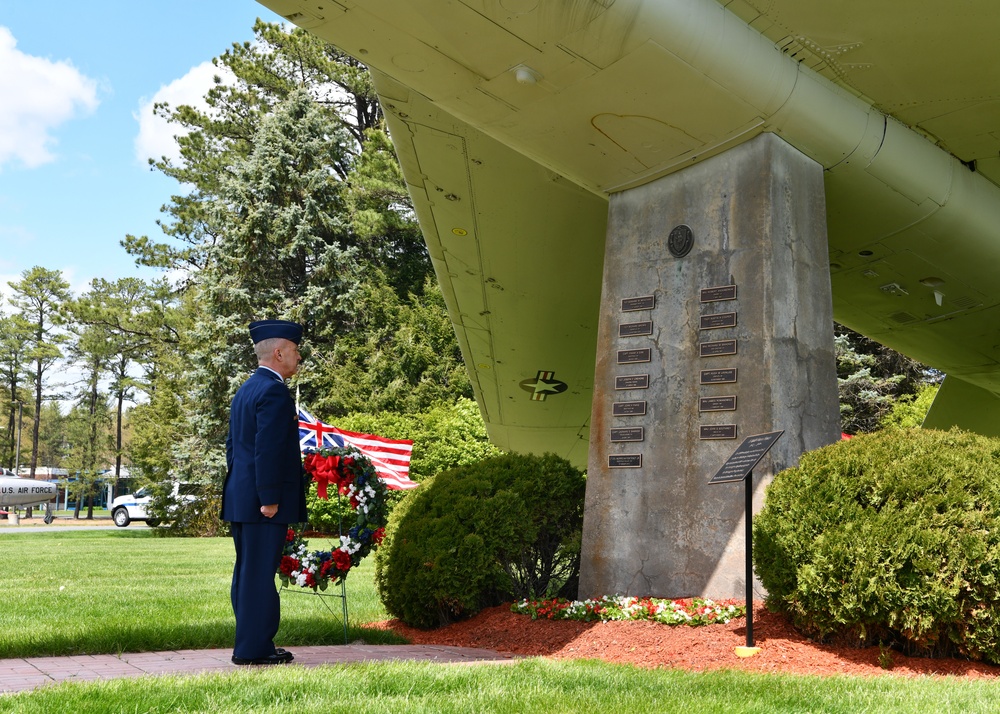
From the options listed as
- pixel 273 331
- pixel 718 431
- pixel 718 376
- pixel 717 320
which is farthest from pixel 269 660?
pixel 717 320

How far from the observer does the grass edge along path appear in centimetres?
404

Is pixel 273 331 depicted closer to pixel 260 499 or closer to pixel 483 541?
pixel 260 499

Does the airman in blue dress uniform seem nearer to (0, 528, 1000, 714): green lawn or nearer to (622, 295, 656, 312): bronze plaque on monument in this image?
(0, 528, 1000, 714): green lawn

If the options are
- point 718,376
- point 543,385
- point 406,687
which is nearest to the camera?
point 406,687

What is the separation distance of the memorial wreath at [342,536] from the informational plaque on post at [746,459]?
9.05ft

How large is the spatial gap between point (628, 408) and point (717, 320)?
3.59ft

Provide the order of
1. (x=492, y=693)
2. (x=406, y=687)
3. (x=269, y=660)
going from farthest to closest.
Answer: (x=269, y=660), (x=406, y=687), (x=492, y=693)

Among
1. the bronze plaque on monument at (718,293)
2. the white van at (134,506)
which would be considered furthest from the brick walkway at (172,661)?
the white van at (134,506)

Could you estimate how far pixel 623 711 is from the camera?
13.4 ft

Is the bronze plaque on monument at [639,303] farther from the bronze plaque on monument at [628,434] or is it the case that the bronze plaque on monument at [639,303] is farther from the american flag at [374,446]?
the american flag at [374,446]

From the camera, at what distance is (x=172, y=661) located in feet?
18.4

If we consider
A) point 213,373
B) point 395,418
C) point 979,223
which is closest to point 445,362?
point 395,418

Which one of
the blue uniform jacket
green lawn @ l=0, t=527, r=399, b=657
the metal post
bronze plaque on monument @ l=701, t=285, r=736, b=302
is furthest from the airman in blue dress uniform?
bronze plaque on monument @ l=701, t=285, r=736, b=302

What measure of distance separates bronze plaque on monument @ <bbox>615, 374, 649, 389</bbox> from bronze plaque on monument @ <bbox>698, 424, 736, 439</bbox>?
68cm
